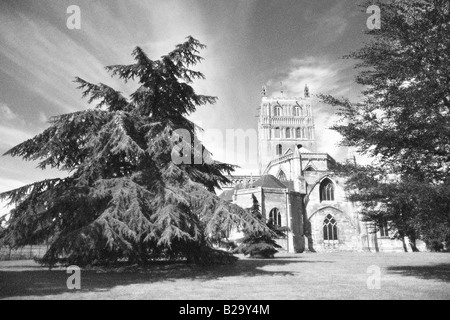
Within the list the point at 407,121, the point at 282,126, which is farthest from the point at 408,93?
the point at 282,126

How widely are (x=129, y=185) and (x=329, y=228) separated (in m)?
30.3

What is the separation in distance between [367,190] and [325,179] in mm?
27467

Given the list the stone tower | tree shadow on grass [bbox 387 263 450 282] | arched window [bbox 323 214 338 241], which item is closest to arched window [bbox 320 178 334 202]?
arched window [bbox 323 214 338 241]

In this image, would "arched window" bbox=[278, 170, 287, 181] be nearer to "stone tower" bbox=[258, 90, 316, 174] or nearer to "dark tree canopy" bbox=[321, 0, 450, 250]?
"stone tower" bbox=[258, 90, 316, 174]

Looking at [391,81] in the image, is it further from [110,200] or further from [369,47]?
[110,200]

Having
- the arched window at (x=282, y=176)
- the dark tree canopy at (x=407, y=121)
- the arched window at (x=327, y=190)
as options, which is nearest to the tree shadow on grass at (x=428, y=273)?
the dark tree canopy at (x=407, y=121)

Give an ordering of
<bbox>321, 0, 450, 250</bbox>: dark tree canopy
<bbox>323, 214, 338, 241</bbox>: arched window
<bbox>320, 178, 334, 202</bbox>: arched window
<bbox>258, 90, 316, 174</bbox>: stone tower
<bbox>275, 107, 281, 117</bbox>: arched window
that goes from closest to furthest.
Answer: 1. <bbox>321, 0, 450, 250</bbox>: dark tree canopy
2. <bbox>323, 214, 338, 241</bbox>: arched window
3. <bbox>320, 178, 334, 202</bbox>: arched window
4. <bbox>258, 90, 316, 174</bbox>: stone tower
5. <bbox>275, 107, 281, 117</bbox>: arched window

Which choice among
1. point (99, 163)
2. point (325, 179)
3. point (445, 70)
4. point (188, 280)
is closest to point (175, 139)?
point (99, 163)

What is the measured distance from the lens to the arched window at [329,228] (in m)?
34.8

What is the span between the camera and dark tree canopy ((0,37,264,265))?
9281 mm

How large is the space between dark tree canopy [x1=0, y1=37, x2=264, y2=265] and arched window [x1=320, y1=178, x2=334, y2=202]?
2595 centimetres

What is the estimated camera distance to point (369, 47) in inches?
429

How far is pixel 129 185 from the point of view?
990cm

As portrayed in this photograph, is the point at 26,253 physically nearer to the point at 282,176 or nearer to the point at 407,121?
the point at 407,121
